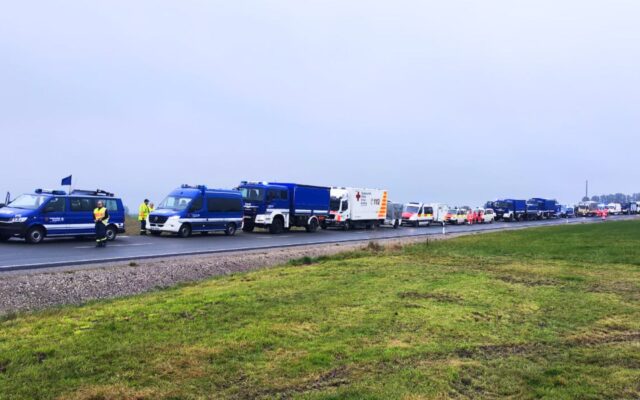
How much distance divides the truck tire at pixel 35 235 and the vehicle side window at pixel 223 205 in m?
9.23

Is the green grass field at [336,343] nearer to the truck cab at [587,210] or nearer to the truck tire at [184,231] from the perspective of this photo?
the truck tire at [184,231]

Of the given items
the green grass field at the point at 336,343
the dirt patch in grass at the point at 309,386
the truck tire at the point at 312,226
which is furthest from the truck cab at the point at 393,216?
the dirt patch in grass at the point at 309,386

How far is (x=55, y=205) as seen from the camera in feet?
72.0

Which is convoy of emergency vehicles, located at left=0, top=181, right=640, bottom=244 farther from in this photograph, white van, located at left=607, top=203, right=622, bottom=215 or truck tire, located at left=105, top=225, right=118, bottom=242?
white van, located at left=607, top=203, right=622, bottom=215

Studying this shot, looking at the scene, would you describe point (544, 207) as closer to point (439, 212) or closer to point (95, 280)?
point (439, 212)

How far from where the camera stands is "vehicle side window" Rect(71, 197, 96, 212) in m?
22.7

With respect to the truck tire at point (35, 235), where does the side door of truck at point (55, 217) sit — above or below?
above

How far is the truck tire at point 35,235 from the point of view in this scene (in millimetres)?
20891

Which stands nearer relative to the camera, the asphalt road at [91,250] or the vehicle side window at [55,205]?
the asphalt road at [91,250]

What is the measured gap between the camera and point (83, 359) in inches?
222

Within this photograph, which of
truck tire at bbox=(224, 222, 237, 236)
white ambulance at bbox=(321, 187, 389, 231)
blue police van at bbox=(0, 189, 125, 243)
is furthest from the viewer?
white ambulance at bbox=(321, 187, 389, 231)

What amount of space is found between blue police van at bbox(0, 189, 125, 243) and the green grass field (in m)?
13.0

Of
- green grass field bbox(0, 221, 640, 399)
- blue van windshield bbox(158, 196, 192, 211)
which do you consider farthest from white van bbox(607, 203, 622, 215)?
green grass field bbox(0, 221, 640, 399)

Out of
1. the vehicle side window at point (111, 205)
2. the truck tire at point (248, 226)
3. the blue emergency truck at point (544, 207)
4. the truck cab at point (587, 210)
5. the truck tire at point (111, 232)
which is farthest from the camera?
the truck cab at point (587, 210)
